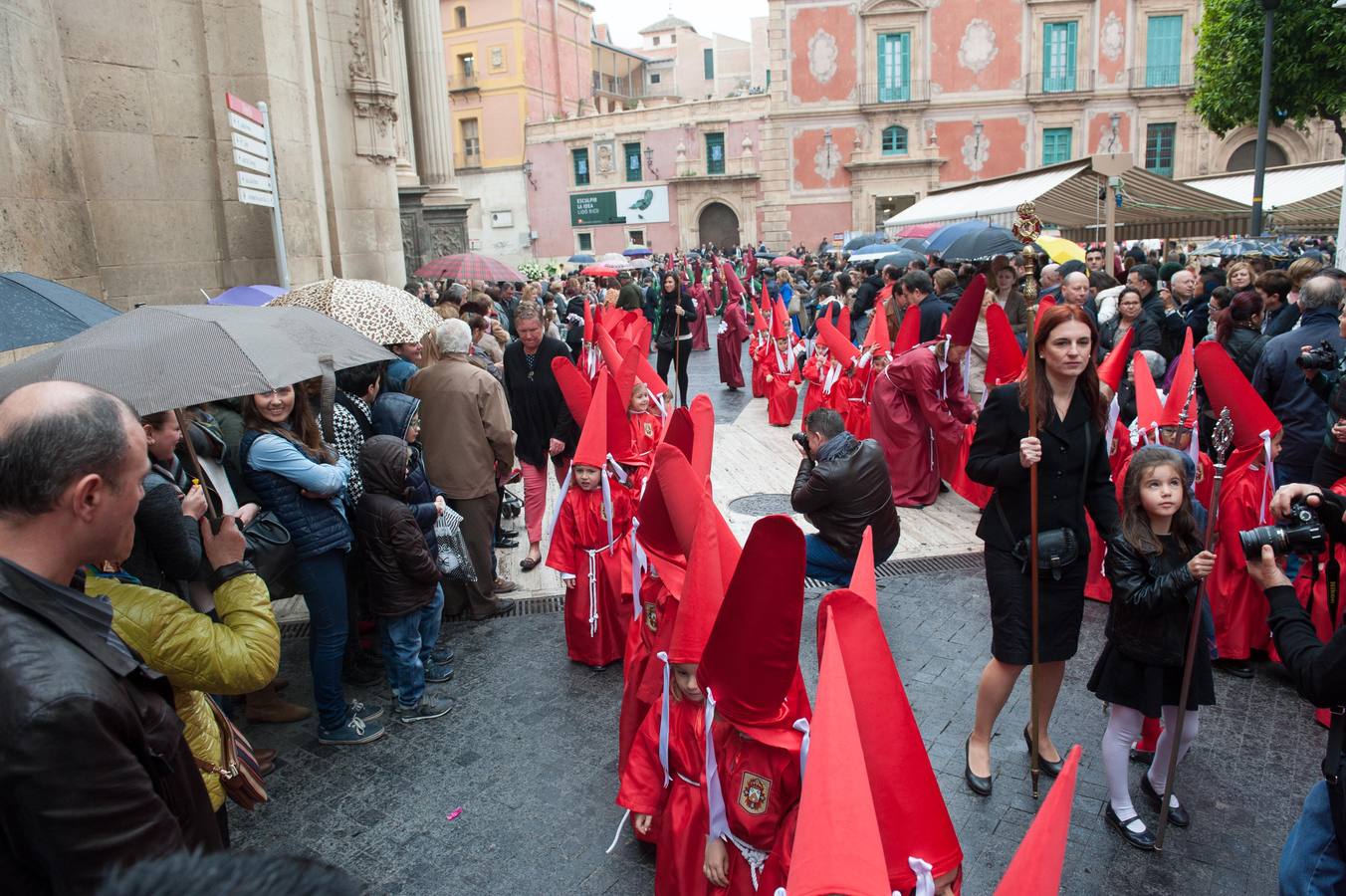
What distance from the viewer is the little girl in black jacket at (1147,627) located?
339cm

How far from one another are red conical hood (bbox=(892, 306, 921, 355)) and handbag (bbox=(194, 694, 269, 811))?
22.2 ft

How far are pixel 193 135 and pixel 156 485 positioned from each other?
5654 millimetres

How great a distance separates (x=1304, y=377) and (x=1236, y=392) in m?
0.90

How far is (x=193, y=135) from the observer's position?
24.9 feet

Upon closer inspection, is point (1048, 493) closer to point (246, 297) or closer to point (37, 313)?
point (37, 313)

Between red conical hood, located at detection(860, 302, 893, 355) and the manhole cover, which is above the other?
red conical hood, located at detection(860, 302, 893, 355)

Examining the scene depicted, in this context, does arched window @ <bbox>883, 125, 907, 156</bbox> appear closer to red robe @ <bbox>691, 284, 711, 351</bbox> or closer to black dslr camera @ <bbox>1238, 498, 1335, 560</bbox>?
red robe @ <bbox>691, 284, 711, 351</bbox>

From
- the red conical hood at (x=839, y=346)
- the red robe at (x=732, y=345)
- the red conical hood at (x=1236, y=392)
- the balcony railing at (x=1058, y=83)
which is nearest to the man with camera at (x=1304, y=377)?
the red conical hood at (x=1236, y=392)

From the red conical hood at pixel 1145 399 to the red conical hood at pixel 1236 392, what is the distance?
1.57ft

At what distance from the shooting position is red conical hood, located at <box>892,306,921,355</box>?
8.26 metres

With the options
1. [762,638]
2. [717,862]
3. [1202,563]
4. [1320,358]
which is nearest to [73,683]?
[762,638]

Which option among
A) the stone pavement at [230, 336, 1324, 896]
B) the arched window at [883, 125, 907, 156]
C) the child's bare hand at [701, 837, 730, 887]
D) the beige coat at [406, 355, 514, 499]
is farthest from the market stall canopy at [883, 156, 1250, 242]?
the arched window at [883, 125, 907, 156]

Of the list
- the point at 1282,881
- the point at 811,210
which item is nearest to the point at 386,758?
the point at 1282,881

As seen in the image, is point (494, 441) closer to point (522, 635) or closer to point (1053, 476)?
point (522, 635)
